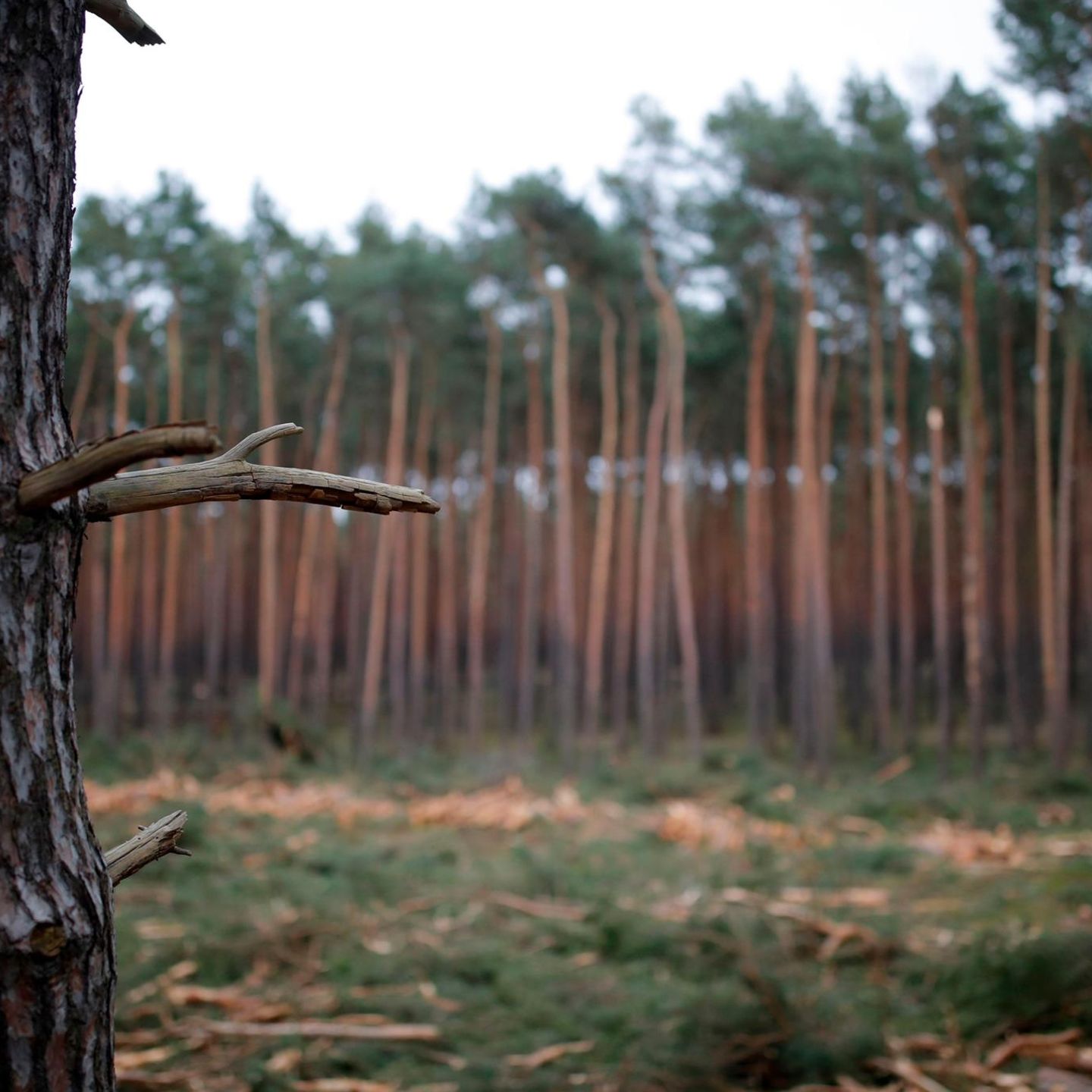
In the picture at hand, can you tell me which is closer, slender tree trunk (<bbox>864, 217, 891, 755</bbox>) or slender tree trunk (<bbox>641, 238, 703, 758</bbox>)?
slender tree trunk (<bbox>864, 217, 891, 755</bbox>)

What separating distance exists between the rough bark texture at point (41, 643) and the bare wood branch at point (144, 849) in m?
0.06

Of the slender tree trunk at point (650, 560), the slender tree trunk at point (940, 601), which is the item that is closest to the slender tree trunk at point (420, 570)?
the slender tree trunk at point (650, 560)

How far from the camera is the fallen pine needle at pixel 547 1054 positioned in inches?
207

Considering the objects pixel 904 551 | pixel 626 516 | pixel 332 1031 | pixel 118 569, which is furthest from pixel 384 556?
pixel 332 1031

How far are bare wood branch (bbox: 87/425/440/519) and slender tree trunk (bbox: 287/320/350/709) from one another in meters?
19.6

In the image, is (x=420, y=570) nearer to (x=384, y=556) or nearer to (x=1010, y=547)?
(x=384, y=556)

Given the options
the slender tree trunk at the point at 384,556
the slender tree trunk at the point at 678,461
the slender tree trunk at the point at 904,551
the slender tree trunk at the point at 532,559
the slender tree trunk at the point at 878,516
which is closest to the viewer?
the slender tree trunk at the point at 878,516

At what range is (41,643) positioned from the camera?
1934mm

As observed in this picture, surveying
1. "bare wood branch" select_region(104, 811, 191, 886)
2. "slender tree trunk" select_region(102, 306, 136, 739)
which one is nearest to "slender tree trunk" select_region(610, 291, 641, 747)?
"slender tree trunk" select_region(102, 306, 136, 739)

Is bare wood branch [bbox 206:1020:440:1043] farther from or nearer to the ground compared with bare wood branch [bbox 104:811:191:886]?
nearer to the ground

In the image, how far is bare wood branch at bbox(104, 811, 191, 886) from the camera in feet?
6.81

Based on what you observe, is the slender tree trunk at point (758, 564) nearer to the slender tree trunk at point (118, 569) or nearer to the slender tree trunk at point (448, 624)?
the slender tree trunk at point (448, 624)

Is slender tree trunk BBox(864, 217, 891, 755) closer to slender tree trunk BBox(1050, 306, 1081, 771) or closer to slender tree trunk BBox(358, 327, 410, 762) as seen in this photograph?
slender tree trunk BBox(1050, 306, 1081, 771)

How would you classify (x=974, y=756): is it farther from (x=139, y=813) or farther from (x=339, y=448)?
(x=339, y=448)
